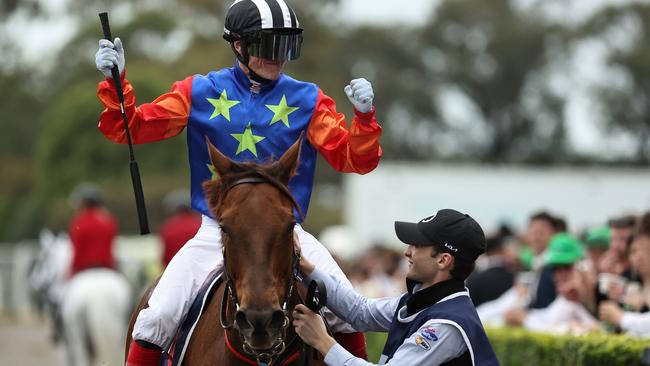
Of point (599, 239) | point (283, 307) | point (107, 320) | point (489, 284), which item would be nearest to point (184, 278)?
point (283, 307)

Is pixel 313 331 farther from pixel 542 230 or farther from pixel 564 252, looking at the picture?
pixel 542 230

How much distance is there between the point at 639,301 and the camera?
7.29 m

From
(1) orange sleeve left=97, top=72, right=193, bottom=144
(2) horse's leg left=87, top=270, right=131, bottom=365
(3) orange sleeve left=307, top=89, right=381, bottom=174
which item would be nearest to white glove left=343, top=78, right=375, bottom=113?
(3) orange sleeve left=307, top=89, right=381, bottom=174

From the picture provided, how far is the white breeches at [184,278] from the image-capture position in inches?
199

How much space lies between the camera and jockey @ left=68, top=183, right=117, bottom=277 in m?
13.3

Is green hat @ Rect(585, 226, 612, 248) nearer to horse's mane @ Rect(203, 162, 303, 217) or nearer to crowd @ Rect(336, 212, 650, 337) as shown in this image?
crowd @ Rect(336, 212, 650, 337)

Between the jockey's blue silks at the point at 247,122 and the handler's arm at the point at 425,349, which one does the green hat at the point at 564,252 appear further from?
the handler's arm at the point at 425,349

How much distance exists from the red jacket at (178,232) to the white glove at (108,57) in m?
7.45

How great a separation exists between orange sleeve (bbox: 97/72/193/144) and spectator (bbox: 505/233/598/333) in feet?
13.5

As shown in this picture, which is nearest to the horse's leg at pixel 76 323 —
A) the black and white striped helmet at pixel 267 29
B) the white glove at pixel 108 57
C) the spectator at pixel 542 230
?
the spectator at pixel 542 230

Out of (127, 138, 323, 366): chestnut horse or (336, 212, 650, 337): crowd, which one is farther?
(336, 212, 650, 337): crowd

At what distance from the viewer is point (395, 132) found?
162 ft

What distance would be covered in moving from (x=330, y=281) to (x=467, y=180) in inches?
696

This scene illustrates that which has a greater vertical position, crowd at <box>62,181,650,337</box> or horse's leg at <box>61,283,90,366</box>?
crowd at <box>62,181,650,337</box>
